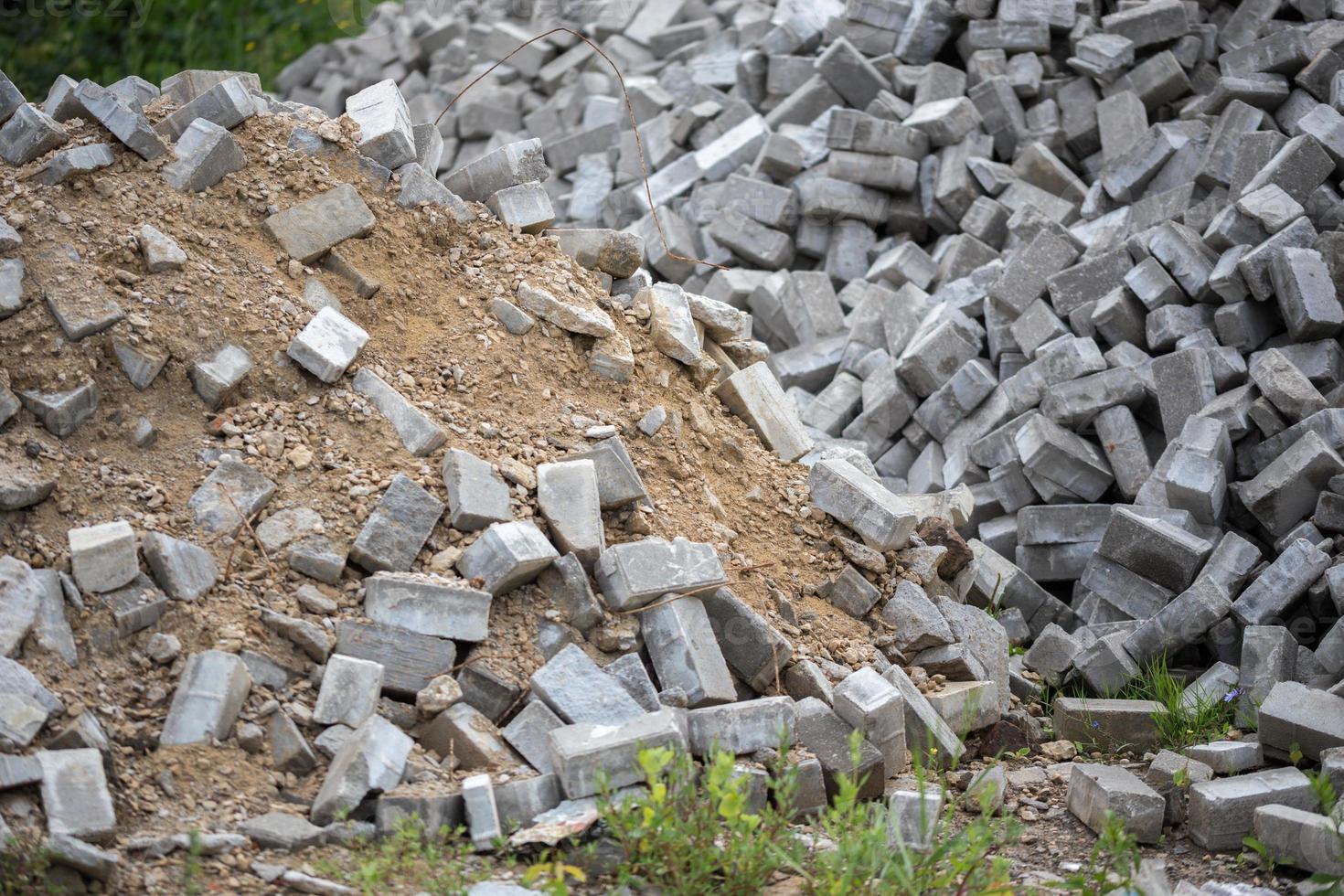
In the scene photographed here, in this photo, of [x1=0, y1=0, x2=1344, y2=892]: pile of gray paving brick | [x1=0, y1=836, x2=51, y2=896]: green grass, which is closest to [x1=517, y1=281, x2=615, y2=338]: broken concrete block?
[x1=0, y1=0, x2=1344, y2=892]: pile of gray paving brick

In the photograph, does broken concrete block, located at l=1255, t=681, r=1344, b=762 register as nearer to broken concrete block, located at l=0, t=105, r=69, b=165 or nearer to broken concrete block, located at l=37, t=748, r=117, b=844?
broken concrete block, located at l=37, t=748, r=117, b=844

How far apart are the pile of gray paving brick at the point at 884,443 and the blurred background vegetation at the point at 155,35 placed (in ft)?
20.9

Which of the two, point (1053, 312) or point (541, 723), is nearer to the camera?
point (541, 723)

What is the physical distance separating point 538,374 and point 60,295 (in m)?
1.60

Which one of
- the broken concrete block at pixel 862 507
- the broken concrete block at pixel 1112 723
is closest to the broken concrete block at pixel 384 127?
the broken concrete block at pixel 862 507

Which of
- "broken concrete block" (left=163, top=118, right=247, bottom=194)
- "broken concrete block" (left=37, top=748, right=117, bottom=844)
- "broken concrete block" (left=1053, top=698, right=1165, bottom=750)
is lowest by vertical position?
"broken concrete block" (left=1053, top=698, right=1165, bottom=750)

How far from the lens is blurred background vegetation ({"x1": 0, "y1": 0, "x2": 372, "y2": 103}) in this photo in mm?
12180

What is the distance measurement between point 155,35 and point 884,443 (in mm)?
10283

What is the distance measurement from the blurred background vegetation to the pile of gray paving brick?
6380 millimetres

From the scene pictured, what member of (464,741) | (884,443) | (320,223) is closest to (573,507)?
(464,741)

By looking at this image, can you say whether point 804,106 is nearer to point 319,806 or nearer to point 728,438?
point 728,438

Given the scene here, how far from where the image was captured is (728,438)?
15.7ft

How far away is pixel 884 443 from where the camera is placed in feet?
21.5

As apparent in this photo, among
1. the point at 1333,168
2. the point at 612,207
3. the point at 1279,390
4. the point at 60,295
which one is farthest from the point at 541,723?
the point at 612,207
